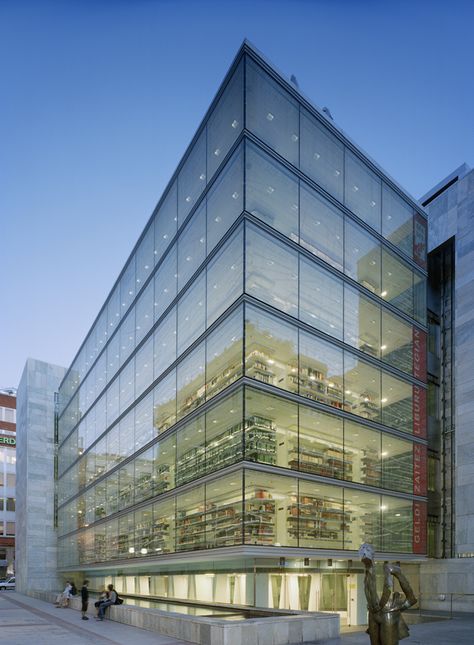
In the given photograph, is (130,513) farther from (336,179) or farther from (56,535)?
(56,535)

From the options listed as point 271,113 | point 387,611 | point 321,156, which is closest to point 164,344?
point 321,156

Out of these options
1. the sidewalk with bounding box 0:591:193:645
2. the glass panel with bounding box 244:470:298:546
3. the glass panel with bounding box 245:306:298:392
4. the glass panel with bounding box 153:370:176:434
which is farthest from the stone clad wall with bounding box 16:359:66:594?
the glass panel with bounding box 245:306:298:392

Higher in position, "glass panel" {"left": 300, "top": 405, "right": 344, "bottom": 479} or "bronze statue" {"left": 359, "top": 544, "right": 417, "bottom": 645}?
"glass panel" {"left": 300, "top": 405, "right": 344, "bottom": 479}

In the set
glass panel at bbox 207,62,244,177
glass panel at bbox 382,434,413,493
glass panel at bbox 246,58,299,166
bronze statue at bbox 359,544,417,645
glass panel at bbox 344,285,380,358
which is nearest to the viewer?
bronze statue at bbox 359,544,417,645

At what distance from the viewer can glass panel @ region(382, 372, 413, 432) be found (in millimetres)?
30797

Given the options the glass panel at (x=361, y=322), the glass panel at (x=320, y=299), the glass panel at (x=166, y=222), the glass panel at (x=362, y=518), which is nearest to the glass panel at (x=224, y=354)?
the glass panel at (x=320, y=299)

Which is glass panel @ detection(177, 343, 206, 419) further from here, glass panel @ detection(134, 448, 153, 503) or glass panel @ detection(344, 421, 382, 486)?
glass panel @ detection(344, 421, 382, 486)

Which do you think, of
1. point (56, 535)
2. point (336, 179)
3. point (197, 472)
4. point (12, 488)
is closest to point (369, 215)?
point (336, 179)

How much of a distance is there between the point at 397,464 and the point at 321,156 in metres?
15.1

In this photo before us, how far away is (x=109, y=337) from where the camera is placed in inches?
1828

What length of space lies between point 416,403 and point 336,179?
1206cm

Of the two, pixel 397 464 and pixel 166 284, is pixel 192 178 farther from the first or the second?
pixel 397 464

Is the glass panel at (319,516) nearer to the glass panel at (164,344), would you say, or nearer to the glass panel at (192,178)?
the glass panel at (164,344)

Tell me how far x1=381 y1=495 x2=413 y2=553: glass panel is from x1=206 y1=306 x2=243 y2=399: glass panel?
9.89 meters
